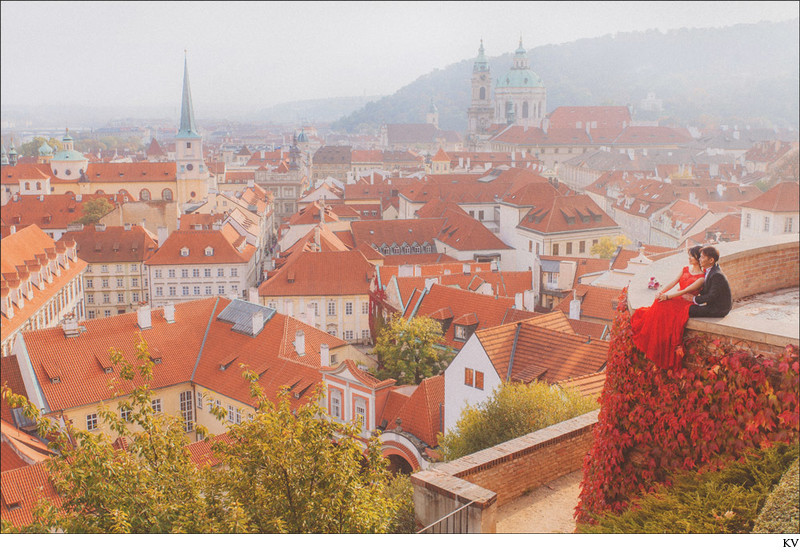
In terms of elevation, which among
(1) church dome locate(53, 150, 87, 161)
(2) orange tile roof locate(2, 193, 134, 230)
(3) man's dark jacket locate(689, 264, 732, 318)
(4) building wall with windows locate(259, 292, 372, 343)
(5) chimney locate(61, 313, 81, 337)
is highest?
(1) church dome locate(53, 150, 87, 161)

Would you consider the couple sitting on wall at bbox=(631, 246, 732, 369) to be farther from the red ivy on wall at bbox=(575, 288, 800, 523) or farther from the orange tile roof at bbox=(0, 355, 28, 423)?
the orange tile roof at bbox=(0, 355, 28, 423)

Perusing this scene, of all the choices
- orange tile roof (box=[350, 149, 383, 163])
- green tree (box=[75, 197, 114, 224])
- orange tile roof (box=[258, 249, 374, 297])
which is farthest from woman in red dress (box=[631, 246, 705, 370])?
orange tile roof (box=[350, 149, 383, 163])

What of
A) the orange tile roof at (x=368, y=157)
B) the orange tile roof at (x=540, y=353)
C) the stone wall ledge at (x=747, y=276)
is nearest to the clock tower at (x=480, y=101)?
the stone wall ledge at (x=747, y=276)

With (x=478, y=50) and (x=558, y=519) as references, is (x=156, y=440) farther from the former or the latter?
(x=478, y=50)

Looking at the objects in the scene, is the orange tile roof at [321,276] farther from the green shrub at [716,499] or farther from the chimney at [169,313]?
the green shrub at [716,499]

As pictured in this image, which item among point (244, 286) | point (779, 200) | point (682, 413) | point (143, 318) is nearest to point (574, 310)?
point (779, 200)

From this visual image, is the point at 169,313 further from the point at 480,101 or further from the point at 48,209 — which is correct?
the point at 480,101
